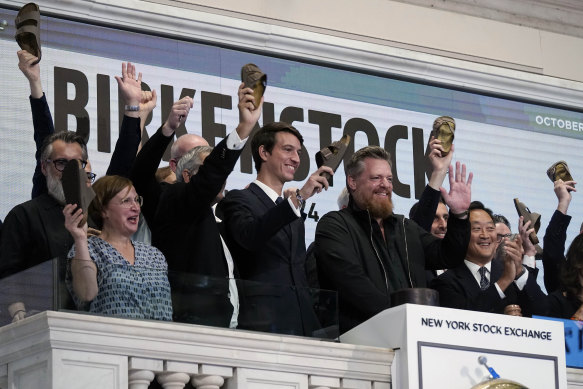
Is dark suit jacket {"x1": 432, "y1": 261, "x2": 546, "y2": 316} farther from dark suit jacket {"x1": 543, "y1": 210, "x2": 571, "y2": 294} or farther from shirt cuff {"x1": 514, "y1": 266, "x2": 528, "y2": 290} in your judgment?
dark suit jacket {"x1": 543, "y1": 210, "x2": 571, "y2": 294}

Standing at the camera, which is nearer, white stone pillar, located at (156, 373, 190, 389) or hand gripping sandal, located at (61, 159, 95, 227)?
white stone pillar, located at (156, 373, 190, 389)

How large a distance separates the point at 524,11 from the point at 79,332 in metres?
5.56

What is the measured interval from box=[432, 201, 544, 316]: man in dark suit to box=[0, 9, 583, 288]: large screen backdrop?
1742 millimetres

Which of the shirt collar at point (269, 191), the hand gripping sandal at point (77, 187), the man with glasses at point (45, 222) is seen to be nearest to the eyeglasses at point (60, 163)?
the man with glasses at point (45, 222)

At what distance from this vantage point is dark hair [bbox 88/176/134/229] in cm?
457

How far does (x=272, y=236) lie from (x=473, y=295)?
3.32ft

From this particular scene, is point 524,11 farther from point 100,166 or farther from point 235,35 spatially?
point 100,166

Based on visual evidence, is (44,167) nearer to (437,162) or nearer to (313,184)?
(313,184)

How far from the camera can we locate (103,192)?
460 cm

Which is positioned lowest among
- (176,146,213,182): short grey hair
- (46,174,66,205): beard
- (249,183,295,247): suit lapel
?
(46,174,66,205): beard

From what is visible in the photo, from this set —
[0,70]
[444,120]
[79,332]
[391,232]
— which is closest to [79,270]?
[79,332]

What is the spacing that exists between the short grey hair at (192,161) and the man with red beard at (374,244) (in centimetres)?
60

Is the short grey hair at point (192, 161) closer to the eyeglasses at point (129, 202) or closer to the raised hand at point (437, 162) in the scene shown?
the eyeglasses at point (129, 202)

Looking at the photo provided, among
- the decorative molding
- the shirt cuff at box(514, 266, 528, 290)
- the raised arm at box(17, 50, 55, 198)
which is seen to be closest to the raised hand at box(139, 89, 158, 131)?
the raised arm at box(17, 50, 55, 198)
